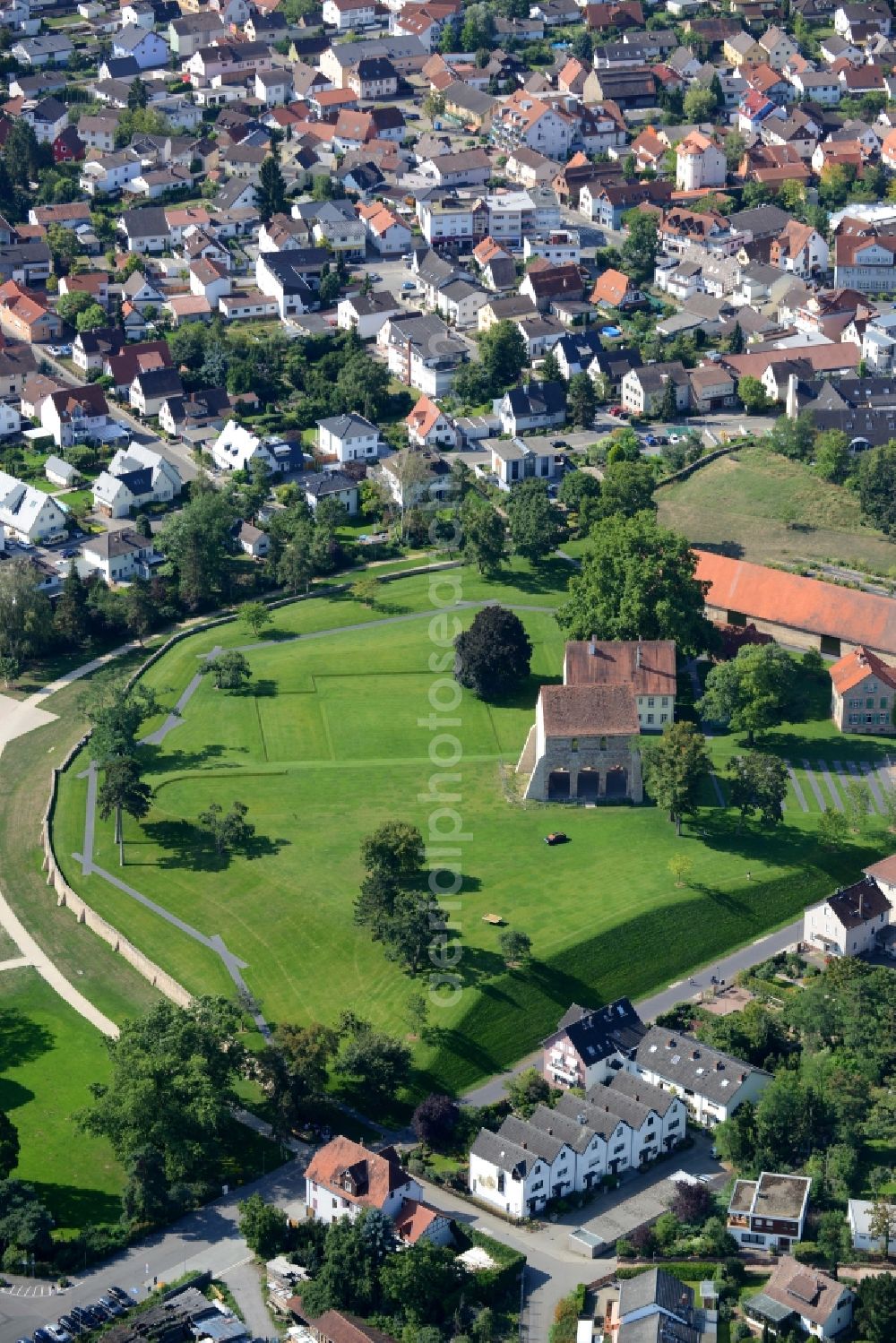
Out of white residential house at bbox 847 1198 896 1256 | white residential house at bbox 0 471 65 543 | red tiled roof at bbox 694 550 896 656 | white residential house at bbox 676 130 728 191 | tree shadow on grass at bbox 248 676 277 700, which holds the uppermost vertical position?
white residential house at bbox 676 130 728 191

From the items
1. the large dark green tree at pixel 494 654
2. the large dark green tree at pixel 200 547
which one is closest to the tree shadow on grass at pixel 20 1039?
the large dark green tree at pixel 494 654

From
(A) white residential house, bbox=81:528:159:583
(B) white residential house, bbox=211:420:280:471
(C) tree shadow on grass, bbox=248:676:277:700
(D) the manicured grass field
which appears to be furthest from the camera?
(B) white residential house, bbox=211:420:280:471

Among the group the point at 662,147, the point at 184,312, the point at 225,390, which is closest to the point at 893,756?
the point at 225,390

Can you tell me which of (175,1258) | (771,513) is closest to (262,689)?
(771,513)

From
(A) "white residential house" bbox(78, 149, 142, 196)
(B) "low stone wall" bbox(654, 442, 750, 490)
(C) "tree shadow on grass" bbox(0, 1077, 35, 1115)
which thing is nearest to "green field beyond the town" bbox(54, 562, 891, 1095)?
(C) "tree shadow on grass" bbox(0, 1077, 35, 1115)

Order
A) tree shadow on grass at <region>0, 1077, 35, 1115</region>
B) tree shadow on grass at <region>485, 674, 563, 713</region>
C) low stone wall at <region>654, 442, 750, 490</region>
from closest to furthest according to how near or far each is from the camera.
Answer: tree shadow on grass at <region>0, 1077, 35, 1115</region> < tree shadow on grass at <region>485, 674, 563, 713</region> < low stone wall at <region>654, 442, 750, 490</region>

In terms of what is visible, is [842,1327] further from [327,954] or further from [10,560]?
[10,560]

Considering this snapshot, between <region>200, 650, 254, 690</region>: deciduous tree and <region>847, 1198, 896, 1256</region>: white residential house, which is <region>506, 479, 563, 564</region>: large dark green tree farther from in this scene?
<region>847, 1198, 896, 1256</region>: white residential house
